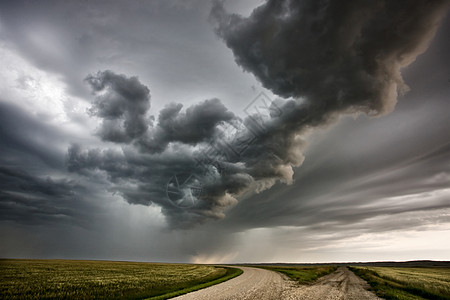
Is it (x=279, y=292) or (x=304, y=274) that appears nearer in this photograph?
(x=279, y=292)

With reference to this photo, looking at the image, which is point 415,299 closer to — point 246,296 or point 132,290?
point 246,296

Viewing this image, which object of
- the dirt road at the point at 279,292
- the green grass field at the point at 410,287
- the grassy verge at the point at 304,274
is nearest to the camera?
the dirt road at the point at 279,292

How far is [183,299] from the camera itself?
68.0ft

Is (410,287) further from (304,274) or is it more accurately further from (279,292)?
(304,274)

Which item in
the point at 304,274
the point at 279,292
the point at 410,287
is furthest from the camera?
the point at 304,274

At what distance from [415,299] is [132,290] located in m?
26.4

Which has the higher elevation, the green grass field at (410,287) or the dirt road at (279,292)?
the green grass field at (410,287)

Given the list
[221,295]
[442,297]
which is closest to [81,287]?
[221,295]

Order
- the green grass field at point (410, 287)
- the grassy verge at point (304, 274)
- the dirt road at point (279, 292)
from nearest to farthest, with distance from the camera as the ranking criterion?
the dirt road at point (279, 292), the green grass field at point (410, 287), the grassy verge at point (304, 274)

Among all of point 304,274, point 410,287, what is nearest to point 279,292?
point 410,287

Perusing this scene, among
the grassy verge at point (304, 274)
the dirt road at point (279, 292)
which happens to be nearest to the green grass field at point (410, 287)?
the dirt road at point (279, 292)

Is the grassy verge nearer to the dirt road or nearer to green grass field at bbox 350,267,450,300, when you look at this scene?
the dirt road

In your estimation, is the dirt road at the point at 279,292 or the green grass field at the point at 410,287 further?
the green grass field at the point at 410,287

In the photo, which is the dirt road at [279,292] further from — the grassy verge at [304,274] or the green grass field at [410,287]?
the grassy verge at [304,274]
